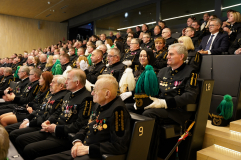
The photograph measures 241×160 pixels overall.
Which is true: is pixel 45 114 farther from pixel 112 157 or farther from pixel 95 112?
pixel 112 157

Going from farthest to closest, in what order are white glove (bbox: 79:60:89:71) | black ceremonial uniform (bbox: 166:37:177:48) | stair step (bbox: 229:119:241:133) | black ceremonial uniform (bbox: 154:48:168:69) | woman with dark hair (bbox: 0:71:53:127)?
black ceremonial uniform (bbox: 166:37:177:48)
white glove (bbox: 79:60:89:71)
black ceremonial uniform (bbox: 154:48:168:69)
woman with dark hair (bbox: 0:71:53:127)
stair step (bbox: 229:119:241:133)

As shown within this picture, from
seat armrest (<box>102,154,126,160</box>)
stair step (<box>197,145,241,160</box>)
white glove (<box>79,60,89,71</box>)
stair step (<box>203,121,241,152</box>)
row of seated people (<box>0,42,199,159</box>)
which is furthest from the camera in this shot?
white glove (<box>79,60,89,71</box>)

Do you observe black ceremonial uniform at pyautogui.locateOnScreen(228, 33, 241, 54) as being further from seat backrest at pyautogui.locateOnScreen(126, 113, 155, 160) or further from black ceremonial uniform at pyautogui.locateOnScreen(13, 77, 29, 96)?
black ceremonial uniform at pyautogui.locateOnScreen(13, 77, 29, 96)

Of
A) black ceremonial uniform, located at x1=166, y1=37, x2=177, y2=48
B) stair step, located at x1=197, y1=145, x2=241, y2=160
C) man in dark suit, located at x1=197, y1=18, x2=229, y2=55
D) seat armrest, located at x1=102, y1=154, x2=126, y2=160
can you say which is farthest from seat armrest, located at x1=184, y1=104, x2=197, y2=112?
black ceremonial uniform, located at x1=166, y1=37, x2=177, y2=48

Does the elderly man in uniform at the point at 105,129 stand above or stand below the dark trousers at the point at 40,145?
above

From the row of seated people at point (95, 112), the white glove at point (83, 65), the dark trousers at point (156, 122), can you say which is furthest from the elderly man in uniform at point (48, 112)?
the white glove at point (83, 65)

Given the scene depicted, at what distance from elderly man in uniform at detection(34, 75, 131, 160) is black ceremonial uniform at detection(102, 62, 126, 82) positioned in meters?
1.36

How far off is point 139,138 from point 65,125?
0.77 m

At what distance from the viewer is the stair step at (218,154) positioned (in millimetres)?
1753

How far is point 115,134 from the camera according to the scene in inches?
50.3

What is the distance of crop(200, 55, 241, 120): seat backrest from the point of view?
237cm

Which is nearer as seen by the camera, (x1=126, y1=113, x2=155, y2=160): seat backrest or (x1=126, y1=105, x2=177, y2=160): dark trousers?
(x1=126, y1=113, x2=155, y2=160): seat backrest

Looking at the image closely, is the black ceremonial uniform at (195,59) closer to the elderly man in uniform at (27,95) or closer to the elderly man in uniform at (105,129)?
the elderly man in uniform at (105,129)

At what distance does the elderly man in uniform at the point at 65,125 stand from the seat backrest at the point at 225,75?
1.68m
